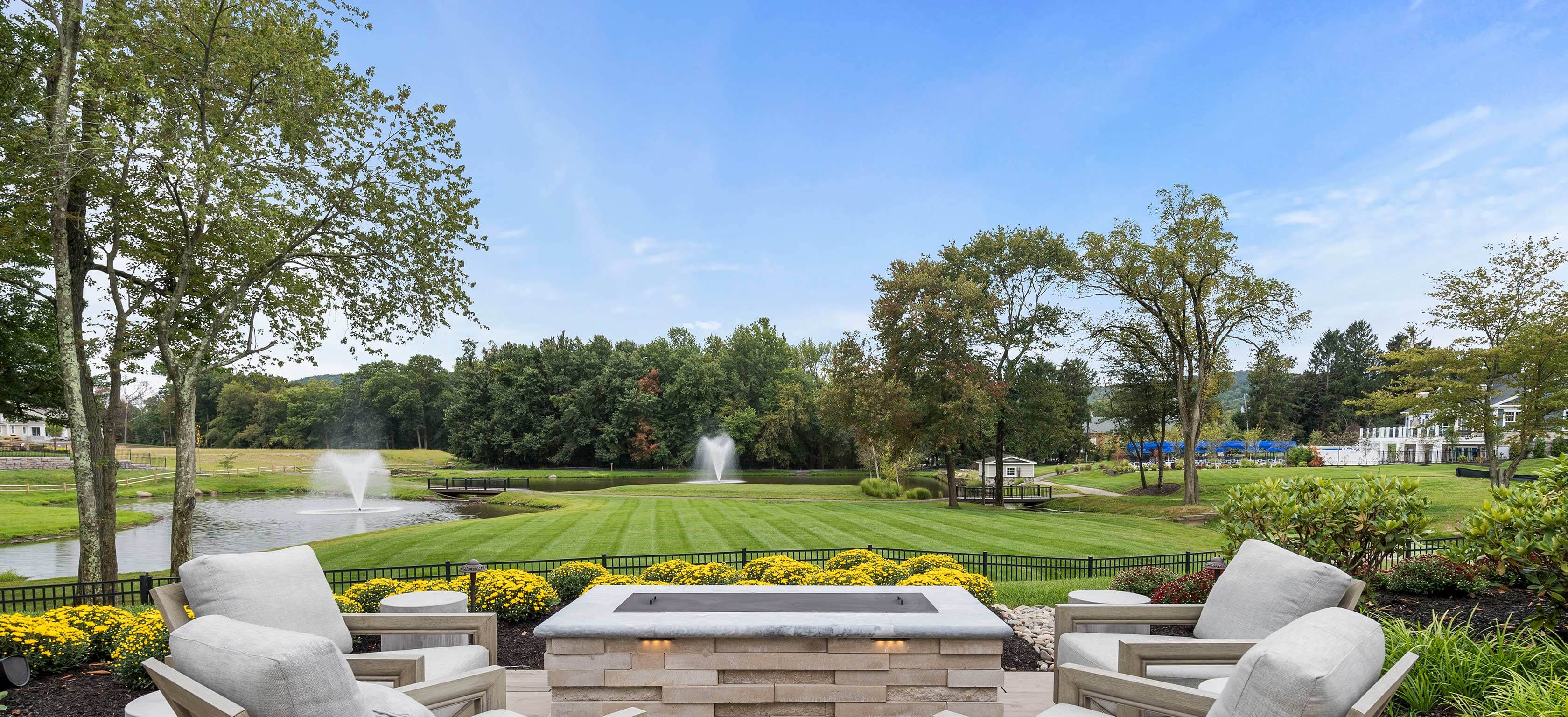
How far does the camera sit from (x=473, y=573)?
538 cm

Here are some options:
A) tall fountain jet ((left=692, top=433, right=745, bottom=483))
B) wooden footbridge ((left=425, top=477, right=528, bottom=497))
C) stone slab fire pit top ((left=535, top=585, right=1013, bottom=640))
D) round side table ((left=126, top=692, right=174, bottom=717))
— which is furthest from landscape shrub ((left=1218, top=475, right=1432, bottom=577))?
tall fountain jet ((left=692, top=433, right=745, bottom=483))

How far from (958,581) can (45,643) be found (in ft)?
20.9

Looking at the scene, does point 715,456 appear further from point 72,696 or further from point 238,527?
point 72,696

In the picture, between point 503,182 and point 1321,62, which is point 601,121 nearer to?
point 503,182

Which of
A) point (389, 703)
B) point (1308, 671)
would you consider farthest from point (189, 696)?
point (1308, 671)

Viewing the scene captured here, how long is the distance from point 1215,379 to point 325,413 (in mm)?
57899

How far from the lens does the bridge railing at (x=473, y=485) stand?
30.7 metres

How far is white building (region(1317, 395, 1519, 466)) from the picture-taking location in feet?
139

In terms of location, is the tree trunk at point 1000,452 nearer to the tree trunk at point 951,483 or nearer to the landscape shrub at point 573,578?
the tree trunk at point 951,483

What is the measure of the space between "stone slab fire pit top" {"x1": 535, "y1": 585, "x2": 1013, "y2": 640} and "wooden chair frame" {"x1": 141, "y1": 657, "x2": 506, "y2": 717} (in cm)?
36

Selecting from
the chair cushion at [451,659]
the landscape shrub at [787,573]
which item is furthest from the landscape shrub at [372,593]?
the landscape shrub at [787,573]

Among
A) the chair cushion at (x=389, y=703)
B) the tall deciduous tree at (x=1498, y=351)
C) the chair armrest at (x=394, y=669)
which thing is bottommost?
the chair armrest at (x=394, y=669)

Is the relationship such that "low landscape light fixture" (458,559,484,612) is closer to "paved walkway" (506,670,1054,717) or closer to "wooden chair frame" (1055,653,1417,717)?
"paved walkway" (506,670,1054,717)

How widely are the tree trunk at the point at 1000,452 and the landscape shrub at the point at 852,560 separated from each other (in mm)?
18090
